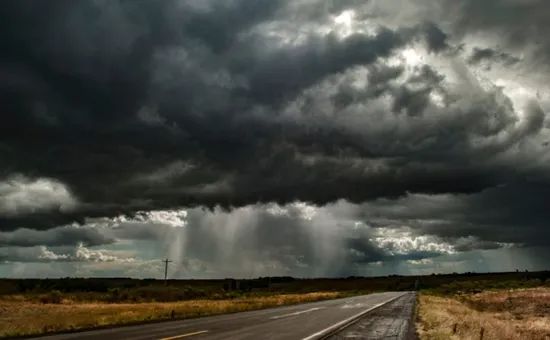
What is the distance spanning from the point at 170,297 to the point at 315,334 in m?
80.6

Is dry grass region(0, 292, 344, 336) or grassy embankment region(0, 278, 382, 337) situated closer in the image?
dry grass region(0, 292, 344, 336)

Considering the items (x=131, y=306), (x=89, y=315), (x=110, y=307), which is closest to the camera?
(x=89, y=315)

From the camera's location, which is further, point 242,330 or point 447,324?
point 447,324

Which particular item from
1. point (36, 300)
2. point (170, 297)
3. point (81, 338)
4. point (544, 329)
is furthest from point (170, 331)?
point (170, 297)

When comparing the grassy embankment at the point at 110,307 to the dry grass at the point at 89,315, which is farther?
the grassy embankment at the point at 110,307

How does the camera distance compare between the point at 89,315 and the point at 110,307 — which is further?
the point at 110,307

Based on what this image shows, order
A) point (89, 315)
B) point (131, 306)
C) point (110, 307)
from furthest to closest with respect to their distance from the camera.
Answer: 1. point (131, 306)
2. point (110, 307)
3. point (89, 315)

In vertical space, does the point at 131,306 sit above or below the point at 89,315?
above

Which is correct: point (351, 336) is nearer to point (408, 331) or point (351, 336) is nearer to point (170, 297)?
point (408, 331)

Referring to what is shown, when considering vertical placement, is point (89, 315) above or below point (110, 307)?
below

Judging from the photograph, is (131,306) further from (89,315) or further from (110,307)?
(89,315)

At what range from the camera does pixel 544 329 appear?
114 ft

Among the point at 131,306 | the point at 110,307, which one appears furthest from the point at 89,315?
the point at 131,306

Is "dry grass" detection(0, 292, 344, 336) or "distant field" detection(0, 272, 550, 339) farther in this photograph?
"distant field" detection(0, 272, 550, 339)
